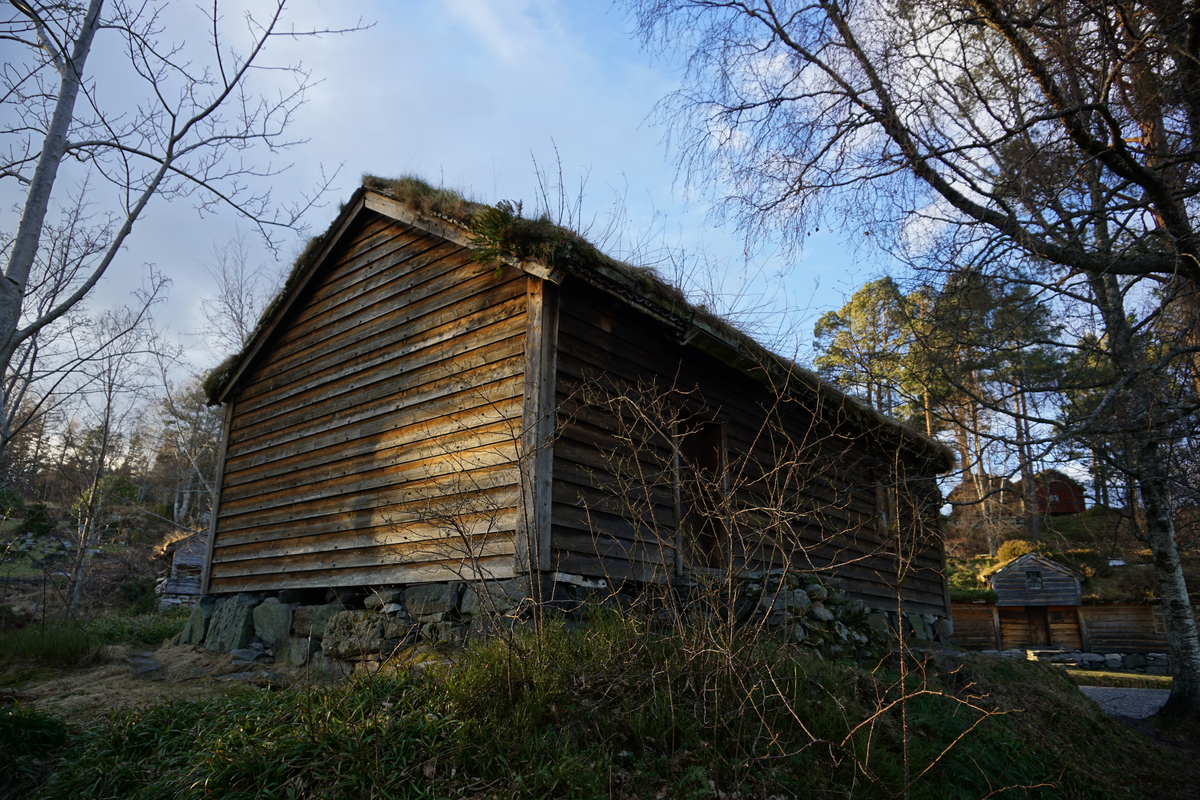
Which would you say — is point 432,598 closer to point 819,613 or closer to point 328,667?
point 328,667

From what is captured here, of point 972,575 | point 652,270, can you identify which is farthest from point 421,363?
point 972,575

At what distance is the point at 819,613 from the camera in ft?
23.2

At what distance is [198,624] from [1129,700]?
1545 cm

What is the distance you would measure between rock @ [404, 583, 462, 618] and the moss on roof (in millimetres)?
3150

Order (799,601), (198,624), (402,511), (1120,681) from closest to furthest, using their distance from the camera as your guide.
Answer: (799,601) < (402,511) < (198,624) < (1120,681)

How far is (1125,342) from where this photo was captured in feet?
21.4

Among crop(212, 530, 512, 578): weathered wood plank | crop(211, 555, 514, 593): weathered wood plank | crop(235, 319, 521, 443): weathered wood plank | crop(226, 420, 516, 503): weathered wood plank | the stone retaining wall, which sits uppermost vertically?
crop(235, 319, 521, 443): weathered wood plank

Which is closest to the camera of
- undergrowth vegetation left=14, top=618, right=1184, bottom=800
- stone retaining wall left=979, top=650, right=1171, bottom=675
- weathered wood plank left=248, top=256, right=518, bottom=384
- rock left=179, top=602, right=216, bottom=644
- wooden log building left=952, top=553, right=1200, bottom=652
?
undergrowth vegetation left=14, top=618, right=1184, bottom=800

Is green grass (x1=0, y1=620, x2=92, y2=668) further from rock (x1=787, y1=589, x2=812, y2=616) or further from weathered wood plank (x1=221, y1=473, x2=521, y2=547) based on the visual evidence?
rock (x1=787, y1=589, x2=812, y2=616)

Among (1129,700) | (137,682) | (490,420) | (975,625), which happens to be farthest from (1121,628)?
(137,682)

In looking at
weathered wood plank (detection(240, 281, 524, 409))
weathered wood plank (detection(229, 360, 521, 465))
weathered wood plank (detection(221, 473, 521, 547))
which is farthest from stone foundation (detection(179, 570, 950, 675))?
weathered wood plank (detection(240, 281, 524, 409))

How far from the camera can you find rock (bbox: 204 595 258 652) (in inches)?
343

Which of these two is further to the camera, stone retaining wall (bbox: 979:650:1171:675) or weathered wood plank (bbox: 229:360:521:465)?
stone retaining wall (bbox: 979:650:1171:675)

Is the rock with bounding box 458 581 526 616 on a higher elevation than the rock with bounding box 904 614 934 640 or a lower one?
higher
